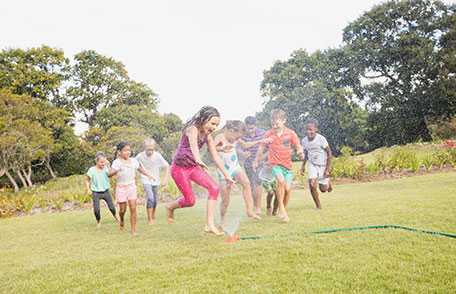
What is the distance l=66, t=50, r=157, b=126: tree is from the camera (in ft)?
109

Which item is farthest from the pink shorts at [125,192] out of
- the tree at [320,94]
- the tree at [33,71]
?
the tree at [33,71]

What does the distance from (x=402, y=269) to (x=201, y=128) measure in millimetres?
2993

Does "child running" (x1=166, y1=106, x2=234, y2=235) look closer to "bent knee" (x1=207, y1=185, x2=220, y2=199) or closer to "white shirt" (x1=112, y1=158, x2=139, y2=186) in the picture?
"bent knee" (x1=207, y1=185, x2=220, y2=199)

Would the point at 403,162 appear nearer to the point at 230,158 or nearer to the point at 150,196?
the point at 230,158

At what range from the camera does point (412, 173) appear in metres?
14.0

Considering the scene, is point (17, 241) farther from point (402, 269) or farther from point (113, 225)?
A: point (402, 269)

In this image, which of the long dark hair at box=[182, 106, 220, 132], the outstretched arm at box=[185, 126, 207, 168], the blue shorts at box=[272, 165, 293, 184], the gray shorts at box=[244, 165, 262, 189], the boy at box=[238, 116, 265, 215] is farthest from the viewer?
the gray shorts at box=[244, 165, 262, 189]

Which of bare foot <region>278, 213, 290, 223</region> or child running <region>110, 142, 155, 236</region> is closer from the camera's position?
A: bare foot <region>278, 213, 290, 223</region>

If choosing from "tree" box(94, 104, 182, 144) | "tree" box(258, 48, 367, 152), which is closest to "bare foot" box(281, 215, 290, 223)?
"tree" box(94, 104, 182, 144)

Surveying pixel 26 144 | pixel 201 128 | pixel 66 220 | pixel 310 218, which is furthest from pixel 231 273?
pixel 26 144

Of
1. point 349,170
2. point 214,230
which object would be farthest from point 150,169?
point 349,170

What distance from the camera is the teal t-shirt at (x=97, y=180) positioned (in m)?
8.12

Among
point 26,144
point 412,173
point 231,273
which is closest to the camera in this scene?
point 231,273

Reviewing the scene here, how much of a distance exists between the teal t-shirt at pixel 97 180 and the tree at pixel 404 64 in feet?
88.8
